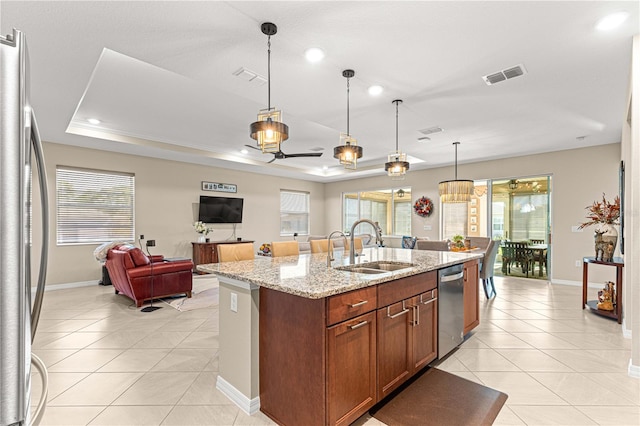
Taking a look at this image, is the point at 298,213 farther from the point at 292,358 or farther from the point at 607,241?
the point at 292,358

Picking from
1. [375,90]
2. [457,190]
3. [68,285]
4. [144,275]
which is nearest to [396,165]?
[375,90]

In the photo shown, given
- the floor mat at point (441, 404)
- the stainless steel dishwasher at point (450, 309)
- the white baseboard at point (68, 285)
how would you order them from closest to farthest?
the floor mat at point (441, 404) < the stainless steel dishwasher at point (450, 309) < the white baseboard at point (68, 285)

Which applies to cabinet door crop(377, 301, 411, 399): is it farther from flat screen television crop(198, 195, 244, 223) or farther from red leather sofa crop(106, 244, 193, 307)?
flat screen television crop(198, 195, 244, 223)

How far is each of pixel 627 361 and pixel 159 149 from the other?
23.3 ft

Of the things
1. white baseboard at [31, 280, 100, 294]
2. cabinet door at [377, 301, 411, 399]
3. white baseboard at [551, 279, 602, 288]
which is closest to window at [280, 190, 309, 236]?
white baseboard at [31, 280, 100, 294]

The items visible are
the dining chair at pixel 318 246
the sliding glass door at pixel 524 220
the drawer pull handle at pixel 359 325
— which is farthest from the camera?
the sliding glass door at pixel 524 220

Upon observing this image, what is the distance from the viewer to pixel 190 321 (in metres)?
3.87

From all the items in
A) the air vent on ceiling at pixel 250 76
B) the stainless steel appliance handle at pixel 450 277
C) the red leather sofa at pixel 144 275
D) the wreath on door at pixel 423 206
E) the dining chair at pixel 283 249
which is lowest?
the red leather sofa at pixel 144 275

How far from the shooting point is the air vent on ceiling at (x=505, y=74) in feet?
9.75

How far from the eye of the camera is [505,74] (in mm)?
3078

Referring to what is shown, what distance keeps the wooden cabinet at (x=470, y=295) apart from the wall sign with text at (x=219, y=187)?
619 cm

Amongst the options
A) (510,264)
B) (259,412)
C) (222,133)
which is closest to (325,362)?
(259,412)

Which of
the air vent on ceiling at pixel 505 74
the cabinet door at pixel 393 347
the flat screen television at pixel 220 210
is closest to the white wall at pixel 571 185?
the air vent on ceiling at pixel 505 74

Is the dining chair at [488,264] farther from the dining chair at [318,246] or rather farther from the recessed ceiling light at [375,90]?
the recessed ceiling light at [375,90]
